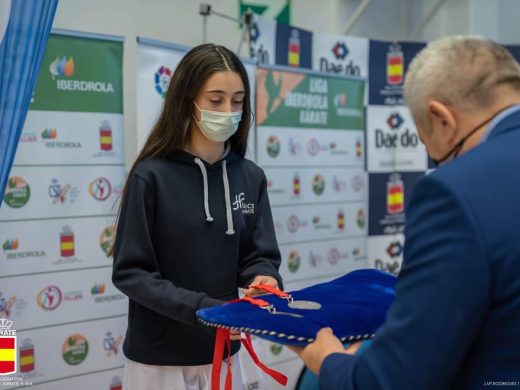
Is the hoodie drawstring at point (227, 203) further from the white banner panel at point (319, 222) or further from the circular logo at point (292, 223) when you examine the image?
the circular logo at point (292, 223)

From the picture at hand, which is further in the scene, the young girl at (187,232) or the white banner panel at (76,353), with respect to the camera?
the white banner panel at (76,353)

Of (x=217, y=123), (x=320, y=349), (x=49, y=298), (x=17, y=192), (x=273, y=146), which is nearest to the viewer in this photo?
(x=320, y=349)

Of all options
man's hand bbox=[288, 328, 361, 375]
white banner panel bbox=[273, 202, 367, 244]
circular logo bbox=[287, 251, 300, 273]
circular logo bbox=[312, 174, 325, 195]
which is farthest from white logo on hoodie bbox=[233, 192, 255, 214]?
circular logo bbox=[312, 174, 325, 195]

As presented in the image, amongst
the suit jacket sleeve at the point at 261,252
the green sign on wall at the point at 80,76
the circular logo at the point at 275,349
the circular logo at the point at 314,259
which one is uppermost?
the green sign on wall at the point at 80,76

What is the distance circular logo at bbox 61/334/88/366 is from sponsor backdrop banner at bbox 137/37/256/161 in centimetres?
100

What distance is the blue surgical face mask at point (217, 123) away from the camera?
5.86 feet

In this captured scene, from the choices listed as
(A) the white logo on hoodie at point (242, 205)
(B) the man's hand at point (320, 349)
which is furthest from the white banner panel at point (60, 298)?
(B) the man's hand at point (320, 349)

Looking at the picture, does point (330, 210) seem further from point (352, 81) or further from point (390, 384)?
point (390, 384)

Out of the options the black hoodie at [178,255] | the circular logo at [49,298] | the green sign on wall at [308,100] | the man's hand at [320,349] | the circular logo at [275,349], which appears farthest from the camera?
the circular logo at [275,349]

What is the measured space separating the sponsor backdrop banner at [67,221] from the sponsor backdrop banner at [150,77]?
10 centimetres

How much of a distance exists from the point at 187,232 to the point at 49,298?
4.78 feet

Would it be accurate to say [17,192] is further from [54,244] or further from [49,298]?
[49,298]

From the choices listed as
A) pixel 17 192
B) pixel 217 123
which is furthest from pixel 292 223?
pixel 217 123

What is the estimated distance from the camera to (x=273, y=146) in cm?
390
